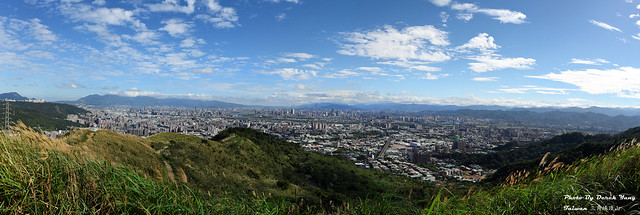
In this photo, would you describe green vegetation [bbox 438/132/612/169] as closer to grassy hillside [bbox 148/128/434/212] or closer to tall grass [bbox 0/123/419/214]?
grassy hillside [bbox 148/128/434/212]

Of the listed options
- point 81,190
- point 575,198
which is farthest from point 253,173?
point 575,198

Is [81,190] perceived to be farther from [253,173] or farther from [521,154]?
[521,154]

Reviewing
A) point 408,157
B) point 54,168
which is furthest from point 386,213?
point 408,157

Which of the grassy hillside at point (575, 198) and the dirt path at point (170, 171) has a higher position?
the grassy hillside at point (575, 198)

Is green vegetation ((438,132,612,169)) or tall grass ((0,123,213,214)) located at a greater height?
tall grass ((0,123,213,214))

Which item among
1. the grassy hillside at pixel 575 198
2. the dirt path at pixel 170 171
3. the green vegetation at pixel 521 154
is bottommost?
the green vegetation at pixel 521 154

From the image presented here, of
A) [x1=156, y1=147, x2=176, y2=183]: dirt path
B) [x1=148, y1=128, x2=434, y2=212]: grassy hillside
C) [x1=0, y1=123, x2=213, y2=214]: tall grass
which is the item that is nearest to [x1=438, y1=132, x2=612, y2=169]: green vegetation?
[x1=148, y1=128, x2=434, y2=212]: grassy hillside

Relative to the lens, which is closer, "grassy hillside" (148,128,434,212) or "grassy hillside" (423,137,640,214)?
"grassy hillside" (423,137,640,214)

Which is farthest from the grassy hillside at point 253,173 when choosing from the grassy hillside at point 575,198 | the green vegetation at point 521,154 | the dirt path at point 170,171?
the green vegetation at point 521,154

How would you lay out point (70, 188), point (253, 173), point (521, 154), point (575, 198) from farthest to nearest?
point (521, 154) → point (253, 173) → point (575, 198) → point (70, 188)

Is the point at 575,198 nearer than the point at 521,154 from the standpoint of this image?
Yes

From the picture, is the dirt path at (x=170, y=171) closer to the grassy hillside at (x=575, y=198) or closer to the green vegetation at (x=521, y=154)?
the grassy hillside at (x=575, y=198)

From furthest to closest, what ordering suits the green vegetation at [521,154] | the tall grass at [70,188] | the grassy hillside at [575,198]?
the green vegetation at [521,154]
the grassy hillside at [575,198]
the tall grass at [70,188]
